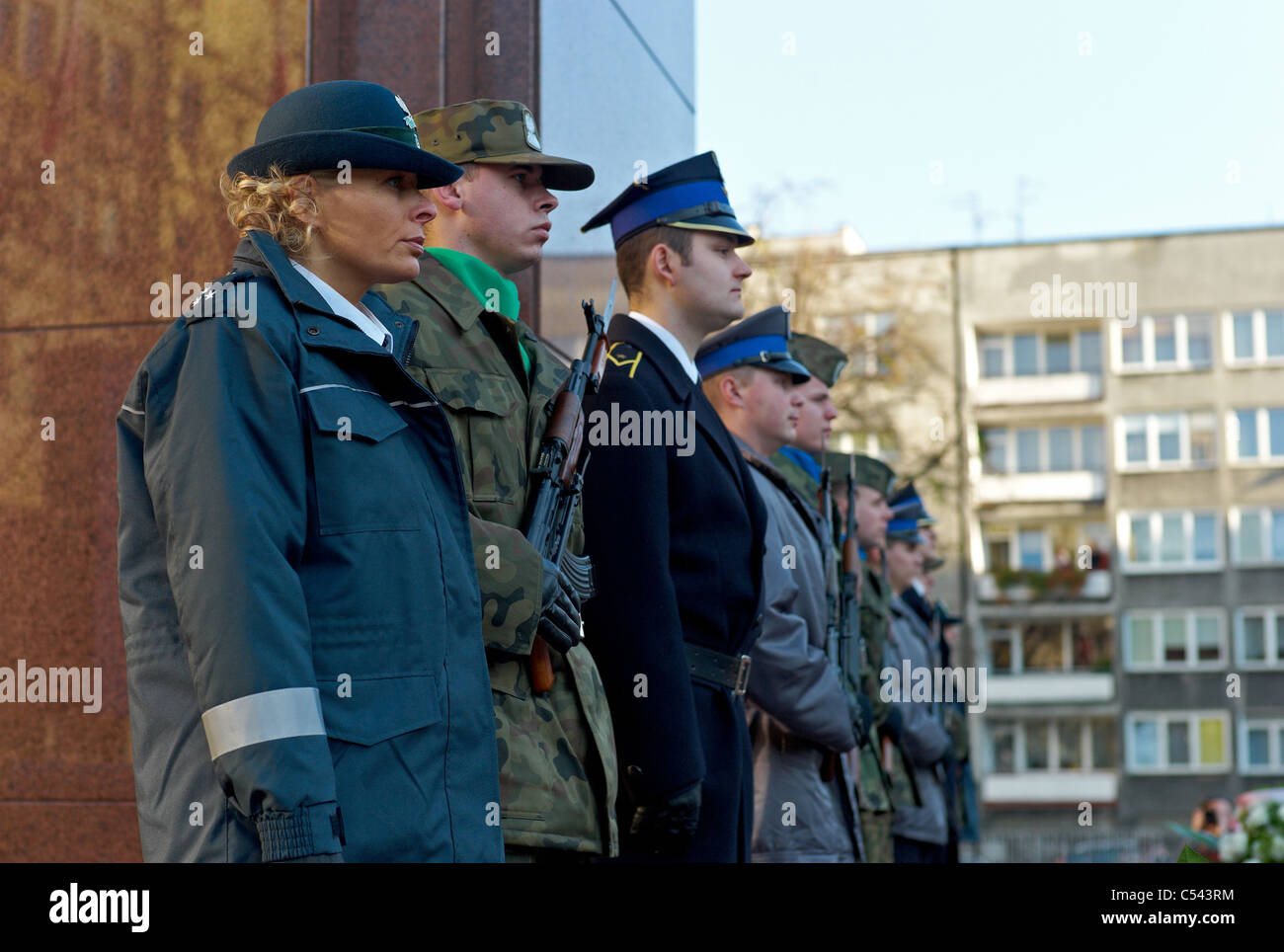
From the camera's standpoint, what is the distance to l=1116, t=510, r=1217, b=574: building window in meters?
50.4

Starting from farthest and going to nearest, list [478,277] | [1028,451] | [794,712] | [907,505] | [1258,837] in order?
1. [1028,451]
2. [907,505]
3. [1258,837]
4. [794,712]
5. [478,277]

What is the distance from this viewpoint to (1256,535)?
4966 cm

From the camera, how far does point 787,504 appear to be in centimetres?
572

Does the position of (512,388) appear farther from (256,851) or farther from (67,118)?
(67,118)

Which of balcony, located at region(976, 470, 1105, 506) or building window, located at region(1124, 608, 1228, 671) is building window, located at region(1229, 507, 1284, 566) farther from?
balcony, located at region(976, 470, 1105, 506)

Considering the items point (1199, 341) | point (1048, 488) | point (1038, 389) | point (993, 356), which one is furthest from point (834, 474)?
point (993, 356)

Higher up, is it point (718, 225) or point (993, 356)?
point (993, 356)

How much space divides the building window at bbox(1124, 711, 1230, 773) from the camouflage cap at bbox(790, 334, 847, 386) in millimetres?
43724

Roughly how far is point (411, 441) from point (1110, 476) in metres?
49.7

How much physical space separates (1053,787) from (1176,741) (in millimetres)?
3524

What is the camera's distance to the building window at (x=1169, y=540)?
50.4 m

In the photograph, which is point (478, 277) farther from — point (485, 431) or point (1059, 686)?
point (1059, 686)


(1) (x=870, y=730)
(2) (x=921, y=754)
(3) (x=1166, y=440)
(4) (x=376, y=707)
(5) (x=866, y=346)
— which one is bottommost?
(2) (x=921, y=754)
